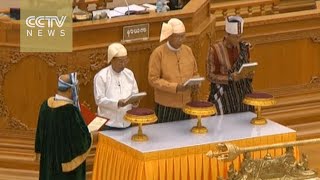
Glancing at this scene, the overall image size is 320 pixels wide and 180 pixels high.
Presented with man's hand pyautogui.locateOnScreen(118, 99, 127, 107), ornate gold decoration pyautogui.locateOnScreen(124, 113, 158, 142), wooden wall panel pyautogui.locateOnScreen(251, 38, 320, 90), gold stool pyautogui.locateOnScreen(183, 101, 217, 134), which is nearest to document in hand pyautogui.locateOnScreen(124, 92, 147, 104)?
man's hand pyautogui.locateOnScreen(118, 99, 127, 107)

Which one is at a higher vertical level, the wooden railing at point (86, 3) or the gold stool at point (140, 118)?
the wooden railing at point (86, 3)

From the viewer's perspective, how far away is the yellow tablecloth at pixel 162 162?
34.7ft

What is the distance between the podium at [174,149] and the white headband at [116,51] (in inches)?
28.1

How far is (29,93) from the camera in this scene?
1220 centimetres

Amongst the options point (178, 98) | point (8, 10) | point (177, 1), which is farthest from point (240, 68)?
point (8, 10)

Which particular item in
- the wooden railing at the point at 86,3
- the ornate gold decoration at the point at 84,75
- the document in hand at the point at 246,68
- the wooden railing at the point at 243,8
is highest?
the wooden railing at the point at 86,3

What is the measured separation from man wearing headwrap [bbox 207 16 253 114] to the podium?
1.38 feet

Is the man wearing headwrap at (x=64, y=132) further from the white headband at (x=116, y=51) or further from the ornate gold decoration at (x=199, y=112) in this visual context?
the ornate gold decoration at (x=199, y=112)

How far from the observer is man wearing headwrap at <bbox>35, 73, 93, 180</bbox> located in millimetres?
10445

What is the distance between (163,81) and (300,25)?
10.8 ft

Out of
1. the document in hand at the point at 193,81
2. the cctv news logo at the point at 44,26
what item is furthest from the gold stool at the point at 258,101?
the cctv news logo at the point at 44,26

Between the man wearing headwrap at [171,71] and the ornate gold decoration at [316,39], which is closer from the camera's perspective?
the man wearing headwrap at [171,71]

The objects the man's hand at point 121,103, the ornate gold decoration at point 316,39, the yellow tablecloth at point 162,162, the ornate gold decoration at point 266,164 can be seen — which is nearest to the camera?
the ornate gold decoration at point 266,164

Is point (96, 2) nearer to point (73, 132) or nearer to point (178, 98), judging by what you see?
point (178, 98)
